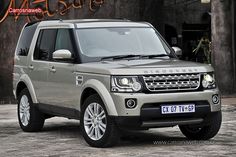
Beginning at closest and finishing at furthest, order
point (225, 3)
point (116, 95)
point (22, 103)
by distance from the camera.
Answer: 1. point (116, 95)
2. point (22, 103)
3. point (225, 3)

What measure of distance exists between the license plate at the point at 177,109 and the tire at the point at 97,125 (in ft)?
2.36

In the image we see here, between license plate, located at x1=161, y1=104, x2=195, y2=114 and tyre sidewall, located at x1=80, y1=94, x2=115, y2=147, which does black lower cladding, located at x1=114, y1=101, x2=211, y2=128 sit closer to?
license plate, located at x1=161, y1=104, x2=195, y2=114

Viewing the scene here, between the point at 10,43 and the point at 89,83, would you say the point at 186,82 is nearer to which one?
the point at 89,83

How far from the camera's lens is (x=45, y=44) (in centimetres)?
1035

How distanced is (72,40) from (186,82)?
2011 millimetres

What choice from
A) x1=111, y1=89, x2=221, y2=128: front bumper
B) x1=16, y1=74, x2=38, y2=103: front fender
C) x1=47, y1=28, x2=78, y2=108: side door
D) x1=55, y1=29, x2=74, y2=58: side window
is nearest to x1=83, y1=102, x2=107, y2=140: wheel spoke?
x1=111, y1=89, x2=221, y2=128: front bumper

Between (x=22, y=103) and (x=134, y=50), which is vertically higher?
(x=134, y=50)

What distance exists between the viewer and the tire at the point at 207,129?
28.7 ft

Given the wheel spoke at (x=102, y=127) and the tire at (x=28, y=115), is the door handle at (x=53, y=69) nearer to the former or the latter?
the tire at (x=28, y=115)

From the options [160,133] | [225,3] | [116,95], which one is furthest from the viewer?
[225,3]

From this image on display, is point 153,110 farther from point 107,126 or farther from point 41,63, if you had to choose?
point 41,63

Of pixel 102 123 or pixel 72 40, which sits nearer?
pixel 102 123

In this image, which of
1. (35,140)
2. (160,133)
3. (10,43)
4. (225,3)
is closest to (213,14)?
(225,3)

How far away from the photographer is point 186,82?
27.7 feet
